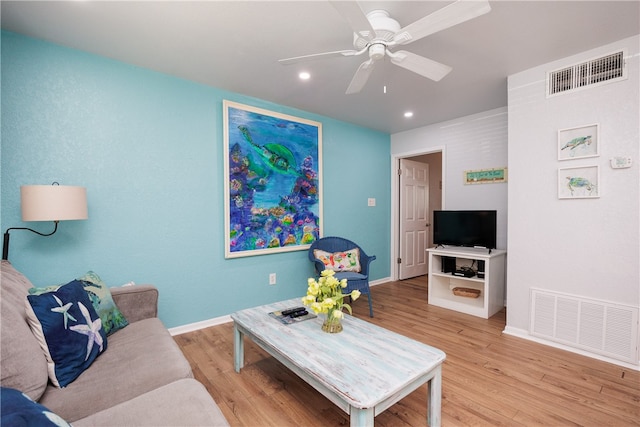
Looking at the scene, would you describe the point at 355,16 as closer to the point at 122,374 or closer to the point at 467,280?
the point at 122,374

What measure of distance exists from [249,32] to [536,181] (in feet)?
8.91

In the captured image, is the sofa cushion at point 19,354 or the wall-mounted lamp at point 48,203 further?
the wall-mounted lamp at point 48,203

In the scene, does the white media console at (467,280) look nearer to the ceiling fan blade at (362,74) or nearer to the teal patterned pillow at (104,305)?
the ceiling fan blade at (362,74)

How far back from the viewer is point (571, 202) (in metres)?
2.42

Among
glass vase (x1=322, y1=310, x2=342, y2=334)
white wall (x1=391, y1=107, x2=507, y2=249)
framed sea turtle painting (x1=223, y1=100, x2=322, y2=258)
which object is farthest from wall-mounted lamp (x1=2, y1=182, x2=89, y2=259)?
white wall (x1=391, y1=107, x2=507, y2=249)

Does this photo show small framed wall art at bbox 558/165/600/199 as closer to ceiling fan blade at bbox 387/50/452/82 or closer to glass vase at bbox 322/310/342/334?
ceiling fan blade at bbox 387/50/452/82

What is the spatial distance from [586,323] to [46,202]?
13.3 feet

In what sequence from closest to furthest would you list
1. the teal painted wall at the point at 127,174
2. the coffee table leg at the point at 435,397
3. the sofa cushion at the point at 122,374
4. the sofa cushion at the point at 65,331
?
the sofa cushion at the point at 122,374 < the sofa cushion at the point at 65,331 < the coffee table leg at the point at 435,397 < the teal painted wall at the point at 127,174

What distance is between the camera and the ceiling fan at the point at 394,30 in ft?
4.46

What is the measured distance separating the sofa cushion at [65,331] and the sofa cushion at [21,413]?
57 centimetres

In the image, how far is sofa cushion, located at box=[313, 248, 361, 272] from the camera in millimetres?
3527

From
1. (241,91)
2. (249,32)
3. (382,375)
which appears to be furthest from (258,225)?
(382,375)

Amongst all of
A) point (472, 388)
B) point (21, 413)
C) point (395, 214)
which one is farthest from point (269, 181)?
point (21, 413)

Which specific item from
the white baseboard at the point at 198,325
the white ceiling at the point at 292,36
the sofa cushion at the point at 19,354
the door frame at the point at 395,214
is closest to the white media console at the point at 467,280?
the door frame at the point at 395,214
